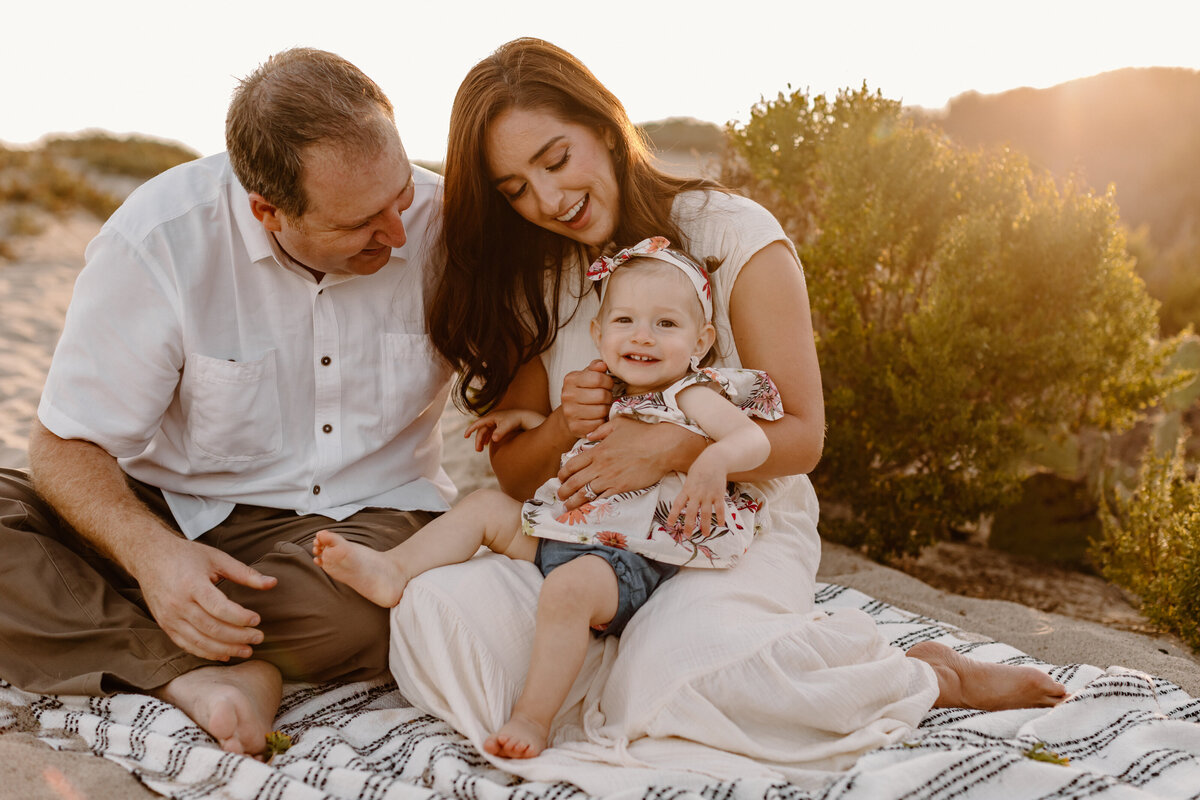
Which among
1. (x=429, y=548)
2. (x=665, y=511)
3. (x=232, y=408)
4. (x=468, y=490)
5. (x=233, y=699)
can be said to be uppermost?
(x=232, y=408)

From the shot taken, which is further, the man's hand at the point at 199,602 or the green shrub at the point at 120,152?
the green shrub at the point at 120,152

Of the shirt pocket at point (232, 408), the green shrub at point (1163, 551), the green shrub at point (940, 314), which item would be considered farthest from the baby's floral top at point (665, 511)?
the green shrub at point (1163, 551)

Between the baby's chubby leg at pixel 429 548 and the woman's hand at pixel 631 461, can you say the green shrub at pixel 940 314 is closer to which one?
the woman's hand at pixel 631 461

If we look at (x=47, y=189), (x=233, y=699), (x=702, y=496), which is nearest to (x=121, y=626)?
(x=233, y=699)

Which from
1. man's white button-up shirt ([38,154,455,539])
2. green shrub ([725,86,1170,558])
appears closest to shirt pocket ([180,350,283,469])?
man's white button-up shirt ([38,154,455,539])

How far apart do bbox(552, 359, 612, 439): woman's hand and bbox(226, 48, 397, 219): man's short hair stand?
36.9 inches

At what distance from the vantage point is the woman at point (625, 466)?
2262mm

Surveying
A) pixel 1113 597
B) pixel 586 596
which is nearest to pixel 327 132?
pixel 586 596

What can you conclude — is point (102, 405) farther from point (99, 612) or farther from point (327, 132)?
point (327, 132)

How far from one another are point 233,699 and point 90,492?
2.71ft

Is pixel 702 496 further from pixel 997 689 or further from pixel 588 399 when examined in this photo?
pixel 997 689

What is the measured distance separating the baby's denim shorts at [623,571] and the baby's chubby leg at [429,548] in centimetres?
16

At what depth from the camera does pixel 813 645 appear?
94.0 inches

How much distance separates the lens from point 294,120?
2.69 meters
